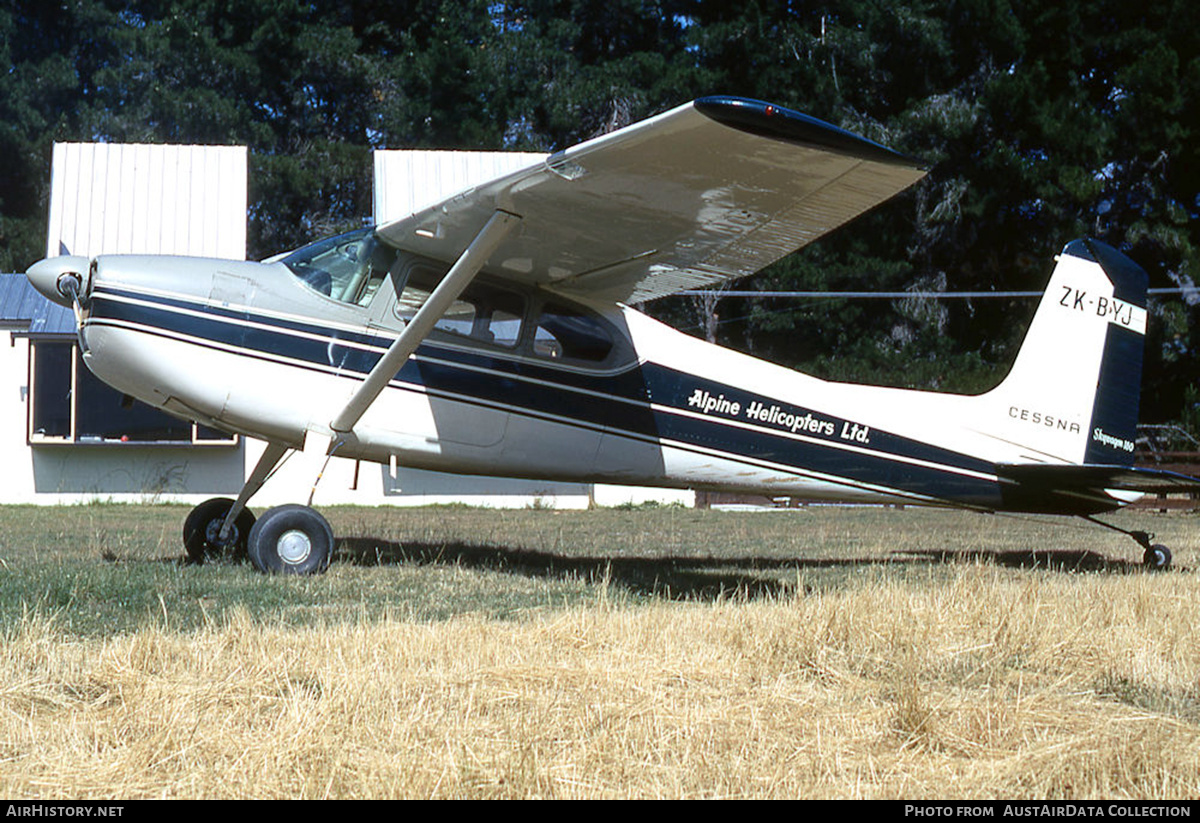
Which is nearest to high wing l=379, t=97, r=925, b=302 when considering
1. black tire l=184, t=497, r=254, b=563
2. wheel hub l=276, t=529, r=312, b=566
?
wheel hub l=276, t=529, r=312, b=566

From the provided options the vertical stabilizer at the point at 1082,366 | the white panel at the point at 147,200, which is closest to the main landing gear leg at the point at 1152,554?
the vertical stabilizer at the point at 1082,366

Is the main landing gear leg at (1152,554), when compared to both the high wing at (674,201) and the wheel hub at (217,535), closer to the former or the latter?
the high wing at (674,201)

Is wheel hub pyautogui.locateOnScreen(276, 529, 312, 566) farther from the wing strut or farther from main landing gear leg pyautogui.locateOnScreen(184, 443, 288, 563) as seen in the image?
the wing strut

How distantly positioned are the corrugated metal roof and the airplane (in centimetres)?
1168

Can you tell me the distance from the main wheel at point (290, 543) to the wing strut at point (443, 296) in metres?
0.94

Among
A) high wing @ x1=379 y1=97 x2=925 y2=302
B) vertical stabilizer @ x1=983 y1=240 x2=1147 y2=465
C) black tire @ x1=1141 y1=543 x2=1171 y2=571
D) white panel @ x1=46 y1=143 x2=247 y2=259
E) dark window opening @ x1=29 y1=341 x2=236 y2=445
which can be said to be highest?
white panel @ x1=46 y1=143 x2=247 y2=259

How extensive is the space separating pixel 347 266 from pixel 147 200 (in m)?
→ 13.4

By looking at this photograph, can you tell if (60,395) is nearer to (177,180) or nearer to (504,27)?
(177,180)

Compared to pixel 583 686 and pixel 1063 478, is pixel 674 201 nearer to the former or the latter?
pixel 583 686

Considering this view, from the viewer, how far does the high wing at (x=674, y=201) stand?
5.63 m

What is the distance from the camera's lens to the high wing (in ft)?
18.5

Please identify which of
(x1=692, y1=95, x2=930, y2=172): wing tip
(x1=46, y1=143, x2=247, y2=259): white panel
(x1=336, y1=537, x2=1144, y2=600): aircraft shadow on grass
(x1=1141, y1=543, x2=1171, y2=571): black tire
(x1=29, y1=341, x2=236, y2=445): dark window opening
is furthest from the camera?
(x1=46, y1=143, x2=247, y2=259): white panel

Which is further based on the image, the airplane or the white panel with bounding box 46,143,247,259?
the white panel with bounding box 46,143,247,259
